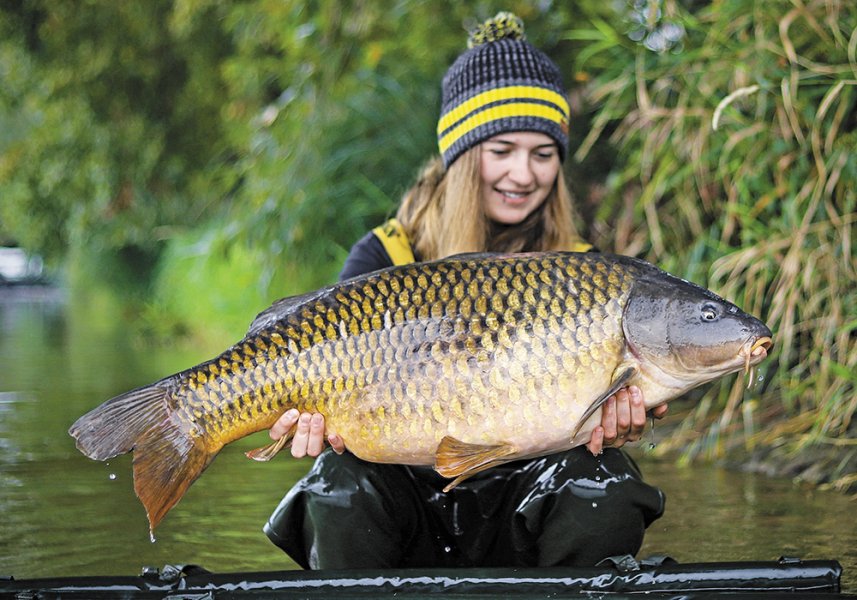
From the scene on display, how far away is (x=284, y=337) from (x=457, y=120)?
39.5 inches

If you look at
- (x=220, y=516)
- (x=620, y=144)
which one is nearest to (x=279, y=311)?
(x=220, y=516)

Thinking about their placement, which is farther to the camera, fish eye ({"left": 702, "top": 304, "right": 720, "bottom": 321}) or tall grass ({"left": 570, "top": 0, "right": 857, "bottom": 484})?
tall grass ({"left": 570, "top": 0, "right": 857, "bottom": 484})

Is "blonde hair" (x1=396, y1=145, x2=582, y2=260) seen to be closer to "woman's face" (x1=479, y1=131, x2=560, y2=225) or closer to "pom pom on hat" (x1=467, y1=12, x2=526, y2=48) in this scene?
"woman's face" (x1=479, y1=131, x2=560, y2=225)

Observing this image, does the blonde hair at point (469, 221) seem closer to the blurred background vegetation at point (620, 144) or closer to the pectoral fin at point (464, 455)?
the pectoral fin at point (464, 455)

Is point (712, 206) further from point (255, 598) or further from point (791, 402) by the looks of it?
point (255, 598)

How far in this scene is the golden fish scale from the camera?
2184 millimetres

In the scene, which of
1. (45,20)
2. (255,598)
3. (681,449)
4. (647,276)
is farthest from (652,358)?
(45,20)

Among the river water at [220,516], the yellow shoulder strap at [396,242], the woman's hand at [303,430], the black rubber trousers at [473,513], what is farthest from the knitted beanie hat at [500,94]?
the river water at [220,516]

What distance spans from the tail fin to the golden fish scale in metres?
0.04

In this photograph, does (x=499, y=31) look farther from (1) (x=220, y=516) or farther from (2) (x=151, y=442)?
(1) (x=220, y=516)

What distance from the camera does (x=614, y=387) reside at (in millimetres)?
2184

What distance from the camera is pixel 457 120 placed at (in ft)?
10.0

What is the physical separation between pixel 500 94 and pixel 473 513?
1012 mm

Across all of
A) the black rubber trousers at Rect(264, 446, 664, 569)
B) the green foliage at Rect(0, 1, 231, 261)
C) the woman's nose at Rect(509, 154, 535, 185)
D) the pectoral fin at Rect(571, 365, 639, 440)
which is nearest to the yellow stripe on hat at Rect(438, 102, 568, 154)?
the woman's nose at Rect(509, 154, 535, 185)
